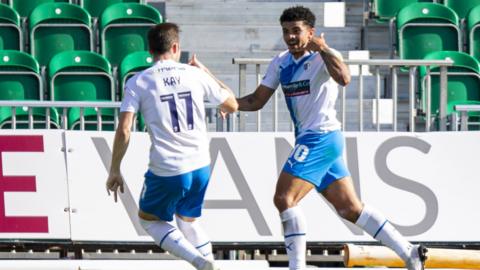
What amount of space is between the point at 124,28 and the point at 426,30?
333cm

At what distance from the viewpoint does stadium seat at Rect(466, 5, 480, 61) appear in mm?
14828

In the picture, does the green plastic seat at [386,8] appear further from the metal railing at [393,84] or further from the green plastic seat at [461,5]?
the metal railing at [393,84]

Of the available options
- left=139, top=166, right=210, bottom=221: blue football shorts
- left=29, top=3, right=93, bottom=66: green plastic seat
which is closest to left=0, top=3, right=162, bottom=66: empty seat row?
left=29, top=3, right=93, bottom=66: green plastic seat

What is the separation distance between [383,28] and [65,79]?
3.73 metres

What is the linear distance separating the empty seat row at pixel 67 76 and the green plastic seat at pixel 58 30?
78cm

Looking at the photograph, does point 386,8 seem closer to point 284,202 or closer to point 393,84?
point 393,84

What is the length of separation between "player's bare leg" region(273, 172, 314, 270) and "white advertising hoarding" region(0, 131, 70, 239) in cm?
306

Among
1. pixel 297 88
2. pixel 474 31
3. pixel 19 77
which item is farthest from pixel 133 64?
pixel 297 88

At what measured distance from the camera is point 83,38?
15.1m

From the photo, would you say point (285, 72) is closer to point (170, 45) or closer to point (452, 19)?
point (170, 45)

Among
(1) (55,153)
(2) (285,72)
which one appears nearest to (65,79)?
(1) (55,153)

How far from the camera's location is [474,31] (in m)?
14.9

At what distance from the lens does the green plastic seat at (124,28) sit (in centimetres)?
1498

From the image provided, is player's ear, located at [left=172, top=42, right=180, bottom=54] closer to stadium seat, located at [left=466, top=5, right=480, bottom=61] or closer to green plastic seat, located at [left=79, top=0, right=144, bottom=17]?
stadium seat, located at [left=466, top=5, right=480, bottom=61]
